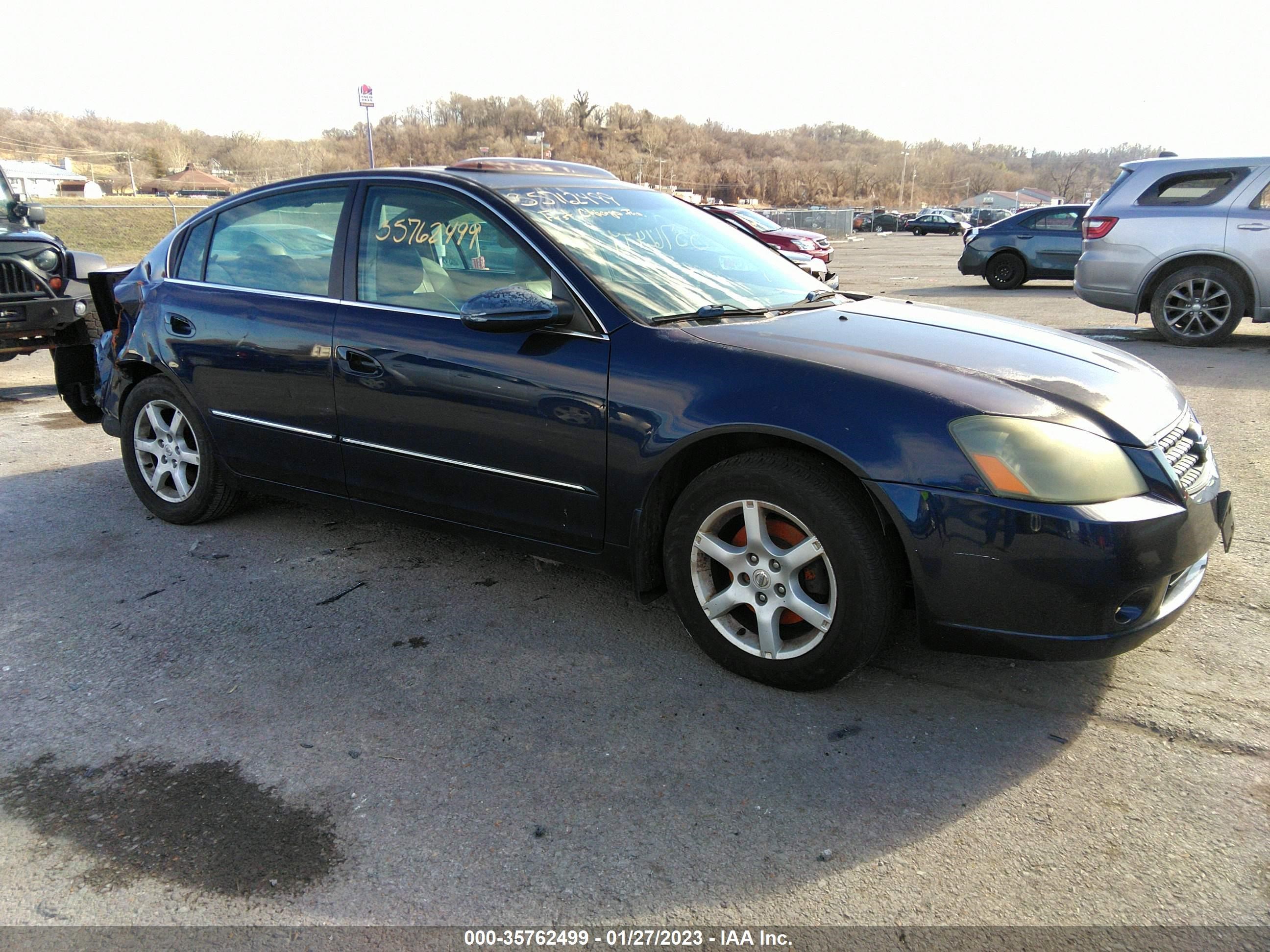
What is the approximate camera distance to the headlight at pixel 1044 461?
2586 mm

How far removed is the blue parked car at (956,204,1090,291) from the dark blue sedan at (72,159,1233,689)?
13.5 metres

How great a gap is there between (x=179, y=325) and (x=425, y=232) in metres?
1.50

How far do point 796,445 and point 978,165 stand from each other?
191 meters

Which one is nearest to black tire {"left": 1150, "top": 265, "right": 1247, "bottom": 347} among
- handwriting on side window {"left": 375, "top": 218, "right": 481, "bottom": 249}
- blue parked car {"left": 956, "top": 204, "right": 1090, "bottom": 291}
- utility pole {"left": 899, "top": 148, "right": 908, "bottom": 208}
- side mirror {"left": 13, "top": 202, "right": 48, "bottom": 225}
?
blue parked car {"left": 956, "top": 204, "right": 1090, "bottom": 291}

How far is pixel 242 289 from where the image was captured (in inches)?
166

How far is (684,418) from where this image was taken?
3002 millimetres

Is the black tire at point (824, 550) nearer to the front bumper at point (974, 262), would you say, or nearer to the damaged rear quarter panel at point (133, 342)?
the damaged rear quarter panel at point (133, 342)

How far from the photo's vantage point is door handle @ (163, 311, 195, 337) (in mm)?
4379

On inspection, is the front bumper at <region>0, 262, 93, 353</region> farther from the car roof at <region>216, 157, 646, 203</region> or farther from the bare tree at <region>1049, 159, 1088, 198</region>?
the bare tree at <region>1049, 159, 1088, 198</region>

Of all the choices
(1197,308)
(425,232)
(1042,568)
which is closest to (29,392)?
(425,232)

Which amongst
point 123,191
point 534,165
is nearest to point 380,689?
point 534,165

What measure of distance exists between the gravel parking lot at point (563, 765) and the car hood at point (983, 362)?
881 mm

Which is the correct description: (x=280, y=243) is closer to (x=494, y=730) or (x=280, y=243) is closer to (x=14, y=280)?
(x=494, y=730)

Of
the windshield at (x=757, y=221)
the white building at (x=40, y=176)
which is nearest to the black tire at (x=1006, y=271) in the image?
the windshield at (x=757, y=221)
